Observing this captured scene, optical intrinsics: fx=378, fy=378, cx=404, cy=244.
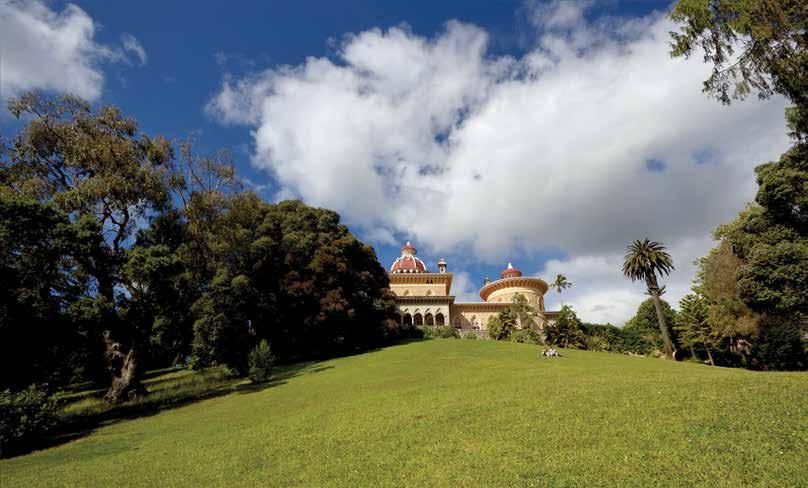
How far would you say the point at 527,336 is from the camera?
3841cm

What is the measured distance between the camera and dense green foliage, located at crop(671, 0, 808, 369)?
10.9m

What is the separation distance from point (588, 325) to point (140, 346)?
1626 inches

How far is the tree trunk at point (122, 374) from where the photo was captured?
786 inches

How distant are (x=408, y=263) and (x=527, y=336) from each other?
27.8m

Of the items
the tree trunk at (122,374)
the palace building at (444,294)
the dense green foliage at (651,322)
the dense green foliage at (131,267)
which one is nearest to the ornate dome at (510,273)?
the palace building at (444,294)

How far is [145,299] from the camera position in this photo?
20125 millimetres

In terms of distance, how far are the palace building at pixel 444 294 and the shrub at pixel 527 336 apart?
48.5 feet

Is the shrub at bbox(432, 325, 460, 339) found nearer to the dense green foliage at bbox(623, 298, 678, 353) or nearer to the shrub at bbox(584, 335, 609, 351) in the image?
the shrub at bbox(584, 335, 609, 351)

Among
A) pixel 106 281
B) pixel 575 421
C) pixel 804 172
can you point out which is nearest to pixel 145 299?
pixel 106 281

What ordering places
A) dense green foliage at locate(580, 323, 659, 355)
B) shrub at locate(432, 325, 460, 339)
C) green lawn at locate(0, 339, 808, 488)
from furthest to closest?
shrub at locate(432, 325, 460, 339), dense green foliage at locate(580, 323, 659, 355), green lawn at locate(0, 339, 808, 488)

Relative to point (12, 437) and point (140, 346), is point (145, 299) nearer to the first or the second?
point (140, 346)

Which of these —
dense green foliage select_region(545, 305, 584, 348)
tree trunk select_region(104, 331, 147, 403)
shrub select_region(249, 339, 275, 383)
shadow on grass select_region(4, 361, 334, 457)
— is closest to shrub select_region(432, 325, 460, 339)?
dense green foliage select_region(545, 305, 584, 348)

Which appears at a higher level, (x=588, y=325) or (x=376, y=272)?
(x=376, y=272)

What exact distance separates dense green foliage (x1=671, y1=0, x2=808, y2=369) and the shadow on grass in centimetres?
2402
